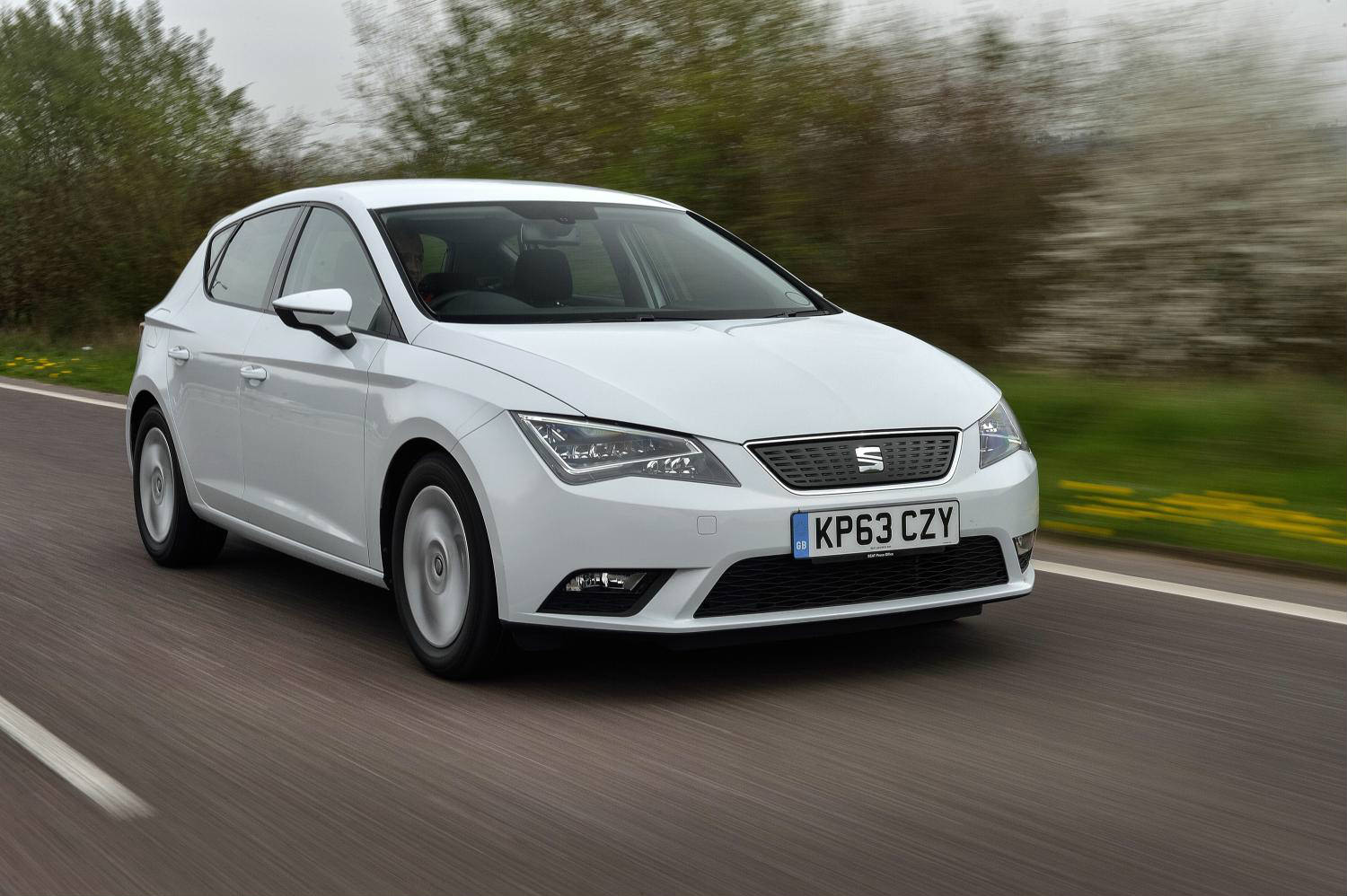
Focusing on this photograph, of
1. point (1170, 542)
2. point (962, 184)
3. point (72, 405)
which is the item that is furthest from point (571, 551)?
point (72, 405)

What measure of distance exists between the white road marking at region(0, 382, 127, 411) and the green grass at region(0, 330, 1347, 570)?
320 inches

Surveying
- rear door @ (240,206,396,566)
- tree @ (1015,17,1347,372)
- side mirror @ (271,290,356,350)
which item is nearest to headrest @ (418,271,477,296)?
rear door @ (240,206,396,566)

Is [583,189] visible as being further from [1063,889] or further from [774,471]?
[1063,889]

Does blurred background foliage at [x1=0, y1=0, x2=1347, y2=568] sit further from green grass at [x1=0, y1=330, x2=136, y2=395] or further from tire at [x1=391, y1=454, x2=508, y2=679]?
tire at [x1=391, y1=454, x2=508, y2=679]

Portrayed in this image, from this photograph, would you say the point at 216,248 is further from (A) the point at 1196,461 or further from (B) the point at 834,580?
(A) the point at 1196,461

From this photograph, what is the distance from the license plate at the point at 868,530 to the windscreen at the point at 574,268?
124cm

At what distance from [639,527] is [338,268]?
1945 mm

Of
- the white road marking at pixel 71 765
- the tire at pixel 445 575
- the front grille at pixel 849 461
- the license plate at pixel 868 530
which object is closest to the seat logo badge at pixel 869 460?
the front grille at pixel 849 461

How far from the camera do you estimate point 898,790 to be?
3.80 meters

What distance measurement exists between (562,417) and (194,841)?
5.08 ft

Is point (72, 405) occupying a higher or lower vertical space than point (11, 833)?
lower

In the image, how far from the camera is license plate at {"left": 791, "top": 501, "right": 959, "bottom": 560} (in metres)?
4.49

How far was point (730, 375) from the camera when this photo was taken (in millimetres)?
4789

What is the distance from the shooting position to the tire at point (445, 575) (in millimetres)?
4695
